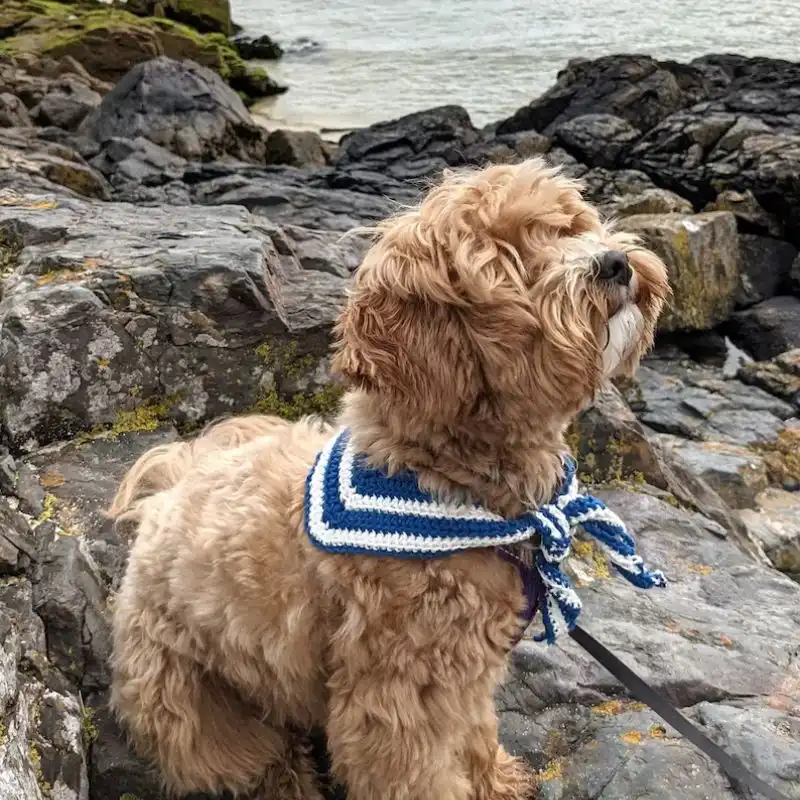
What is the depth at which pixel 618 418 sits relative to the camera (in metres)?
5.30

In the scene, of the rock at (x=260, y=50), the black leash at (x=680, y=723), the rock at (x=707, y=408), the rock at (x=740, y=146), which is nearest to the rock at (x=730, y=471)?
the rock at (x=707, y=408)

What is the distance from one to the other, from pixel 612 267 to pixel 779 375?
10701 millimetres

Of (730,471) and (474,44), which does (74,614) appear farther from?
(474,44)

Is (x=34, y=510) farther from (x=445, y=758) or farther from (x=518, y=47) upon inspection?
(x=518, y=47)

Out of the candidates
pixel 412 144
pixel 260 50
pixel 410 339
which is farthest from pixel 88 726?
pixel 260 50

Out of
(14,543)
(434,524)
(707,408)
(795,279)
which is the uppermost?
(434,524)

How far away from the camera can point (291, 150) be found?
2089cm

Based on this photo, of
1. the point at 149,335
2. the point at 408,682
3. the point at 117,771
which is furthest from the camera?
the point at 149,335

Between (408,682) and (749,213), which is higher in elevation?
(408,682)

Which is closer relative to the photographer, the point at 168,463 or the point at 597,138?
the point at 168,463

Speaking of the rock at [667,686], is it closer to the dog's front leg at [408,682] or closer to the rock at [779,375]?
the dog's front leg at [408,682]

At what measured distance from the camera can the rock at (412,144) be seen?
2025cm

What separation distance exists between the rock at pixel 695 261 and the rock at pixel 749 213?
207 centimetres

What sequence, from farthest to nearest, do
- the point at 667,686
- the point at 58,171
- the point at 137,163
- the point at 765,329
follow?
1. the point at 137,163
2. the point at 765,329
3. the point at 58,171
4. the point at 667,686
